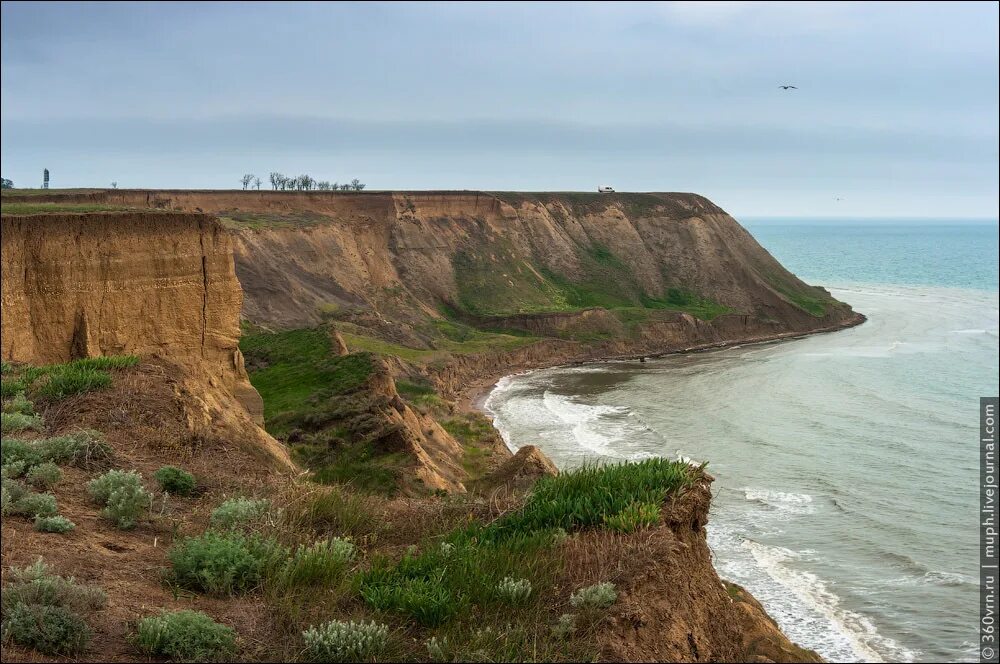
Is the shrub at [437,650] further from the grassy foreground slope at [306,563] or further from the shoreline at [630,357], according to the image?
the shoreline at [630,357]

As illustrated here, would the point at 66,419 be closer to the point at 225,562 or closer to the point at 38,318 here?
the point at 225,562

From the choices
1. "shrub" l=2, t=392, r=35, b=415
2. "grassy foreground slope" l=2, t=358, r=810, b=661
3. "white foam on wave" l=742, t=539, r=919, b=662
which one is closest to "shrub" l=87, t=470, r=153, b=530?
"grassy foreground slope" l=2, t=358, r=810, b=661

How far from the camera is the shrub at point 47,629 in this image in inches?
271

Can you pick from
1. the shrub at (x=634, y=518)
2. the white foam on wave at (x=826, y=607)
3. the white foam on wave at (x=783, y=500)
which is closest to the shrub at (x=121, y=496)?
the shrub at (x=634, y=518)

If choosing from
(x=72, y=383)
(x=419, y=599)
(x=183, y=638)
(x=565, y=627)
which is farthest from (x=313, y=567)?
(x=72, y=383)

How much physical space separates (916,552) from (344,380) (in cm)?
2149

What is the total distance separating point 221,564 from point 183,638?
1.43 metres

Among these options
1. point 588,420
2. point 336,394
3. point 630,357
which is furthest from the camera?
point 630,357

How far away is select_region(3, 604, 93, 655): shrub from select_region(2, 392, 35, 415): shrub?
6059 mm

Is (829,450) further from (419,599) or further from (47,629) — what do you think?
(47,629)

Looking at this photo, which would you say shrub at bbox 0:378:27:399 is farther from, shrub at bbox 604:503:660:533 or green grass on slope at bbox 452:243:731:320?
green grass on slope at bbox 452:243:731:320

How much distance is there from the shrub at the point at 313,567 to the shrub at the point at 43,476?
3398 mm

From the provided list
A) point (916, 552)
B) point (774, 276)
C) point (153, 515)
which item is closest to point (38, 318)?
point (153, 515)

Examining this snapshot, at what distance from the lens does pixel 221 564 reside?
8.53 m
